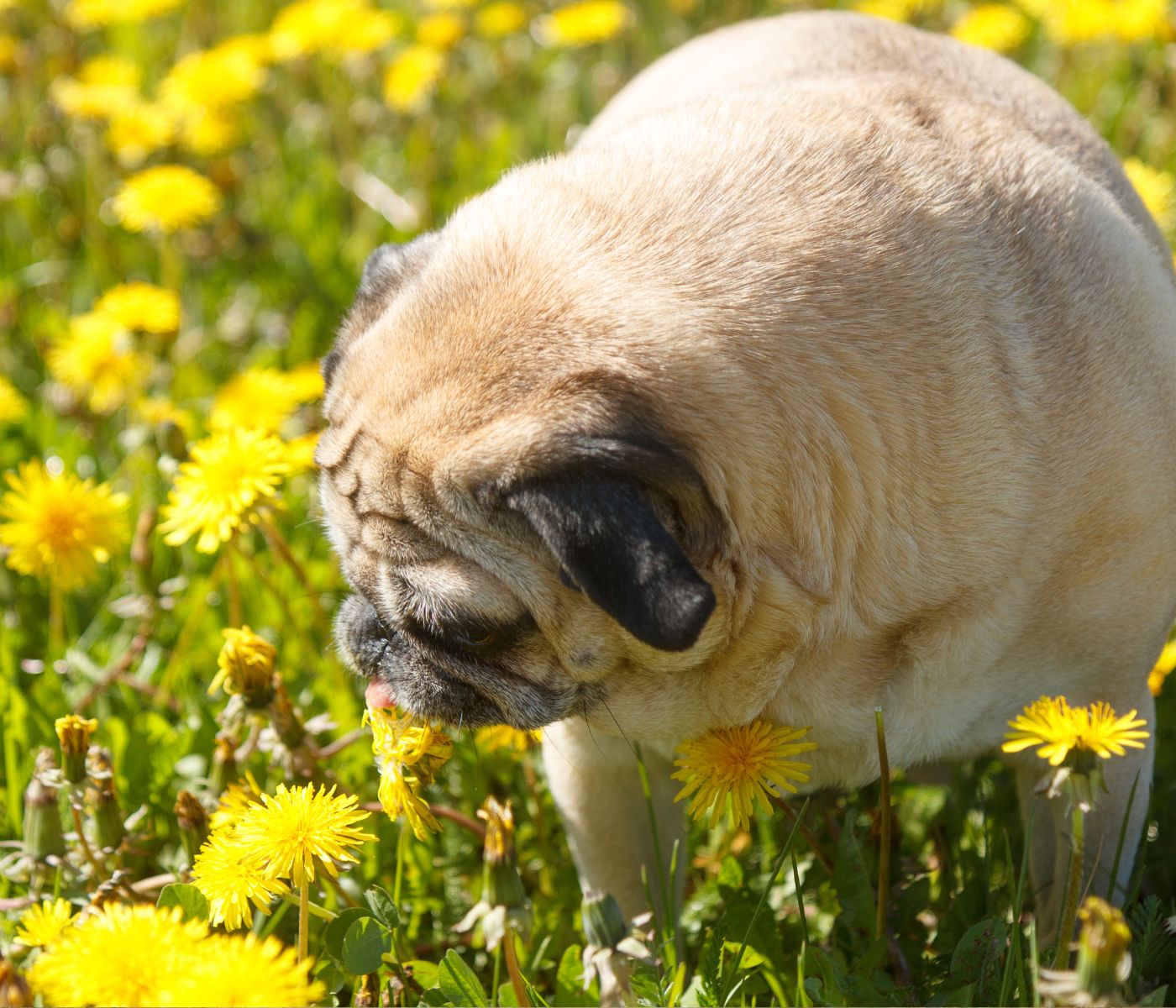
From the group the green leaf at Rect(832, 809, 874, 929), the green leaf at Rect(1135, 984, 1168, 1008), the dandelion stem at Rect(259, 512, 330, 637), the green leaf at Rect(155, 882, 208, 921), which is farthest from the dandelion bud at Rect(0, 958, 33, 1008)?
the green leaf at Rect(1135, 984, 1168, 1008)

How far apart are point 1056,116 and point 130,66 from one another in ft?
14.1

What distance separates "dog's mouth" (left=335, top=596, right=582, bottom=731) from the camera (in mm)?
2275

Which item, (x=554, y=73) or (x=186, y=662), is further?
(x=554, y=73)

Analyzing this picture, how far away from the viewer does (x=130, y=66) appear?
580 centimetres

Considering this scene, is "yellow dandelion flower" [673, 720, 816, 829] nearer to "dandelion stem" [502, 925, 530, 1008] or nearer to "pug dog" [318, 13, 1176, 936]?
"pug dog" [318, 13, 1176, 936]

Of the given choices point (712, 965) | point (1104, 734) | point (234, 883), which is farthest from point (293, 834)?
point (1104, 734)

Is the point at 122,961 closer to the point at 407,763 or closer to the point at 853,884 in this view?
the point at 407,763

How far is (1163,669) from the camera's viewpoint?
10.3 feet

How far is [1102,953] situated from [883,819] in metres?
0.72

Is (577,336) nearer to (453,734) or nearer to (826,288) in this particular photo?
(826,288)

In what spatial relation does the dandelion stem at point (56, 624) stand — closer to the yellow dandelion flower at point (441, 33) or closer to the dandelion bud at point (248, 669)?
the dandelion bud at point (248, 669)

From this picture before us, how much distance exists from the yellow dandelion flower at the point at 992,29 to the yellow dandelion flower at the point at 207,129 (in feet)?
9.79

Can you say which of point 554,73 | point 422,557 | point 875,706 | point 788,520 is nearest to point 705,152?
point 788,520

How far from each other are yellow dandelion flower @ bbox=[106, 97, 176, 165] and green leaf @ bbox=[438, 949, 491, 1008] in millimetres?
3753
